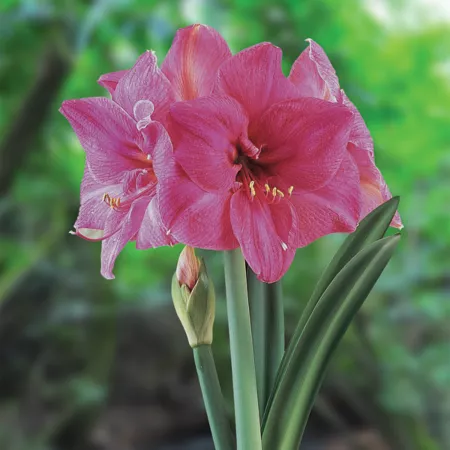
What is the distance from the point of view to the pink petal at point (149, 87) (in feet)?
1.23

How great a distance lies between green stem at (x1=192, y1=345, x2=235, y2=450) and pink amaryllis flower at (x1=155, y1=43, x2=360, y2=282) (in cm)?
7

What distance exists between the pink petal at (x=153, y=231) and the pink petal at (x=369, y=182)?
0.12m

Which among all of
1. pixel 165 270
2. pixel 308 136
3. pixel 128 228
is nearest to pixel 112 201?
pixel 128 228

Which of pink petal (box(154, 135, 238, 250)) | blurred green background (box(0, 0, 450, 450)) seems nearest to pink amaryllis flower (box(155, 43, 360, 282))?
pink petal (box(154, 135, 238, 250))

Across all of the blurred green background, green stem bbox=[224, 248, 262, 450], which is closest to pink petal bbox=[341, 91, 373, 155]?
green stem bbox=[224, 248, 262, 450]

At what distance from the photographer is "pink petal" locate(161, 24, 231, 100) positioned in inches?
15.8

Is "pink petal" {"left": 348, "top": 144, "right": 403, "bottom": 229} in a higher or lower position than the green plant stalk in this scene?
higher

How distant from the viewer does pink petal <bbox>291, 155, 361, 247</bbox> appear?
1.27 feet

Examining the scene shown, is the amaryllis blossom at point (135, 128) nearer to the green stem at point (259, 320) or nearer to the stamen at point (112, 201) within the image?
the stamen at point (112, 201)

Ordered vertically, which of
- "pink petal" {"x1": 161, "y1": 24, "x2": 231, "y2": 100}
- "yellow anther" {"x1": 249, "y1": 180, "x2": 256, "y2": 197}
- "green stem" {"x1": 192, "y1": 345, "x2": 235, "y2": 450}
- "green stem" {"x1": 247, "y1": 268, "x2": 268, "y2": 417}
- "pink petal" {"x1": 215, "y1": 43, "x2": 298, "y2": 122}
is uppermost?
"pink petal" {"x1": 161, "y1": 24, "x2": 231, "y2": 100}

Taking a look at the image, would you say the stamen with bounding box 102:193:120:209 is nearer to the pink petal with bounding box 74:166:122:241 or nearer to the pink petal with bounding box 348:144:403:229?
the pink petal with bounding box 74:166:122:241

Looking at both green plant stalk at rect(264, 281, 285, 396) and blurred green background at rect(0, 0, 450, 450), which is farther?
blurred green background at rect(0, 0, 450, 450)

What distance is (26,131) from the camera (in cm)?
178

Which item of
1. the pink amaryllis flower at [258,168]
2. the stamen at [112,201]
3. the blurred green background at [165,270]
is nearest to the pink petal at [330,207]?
the pink amaryllis flower at [258,168]
